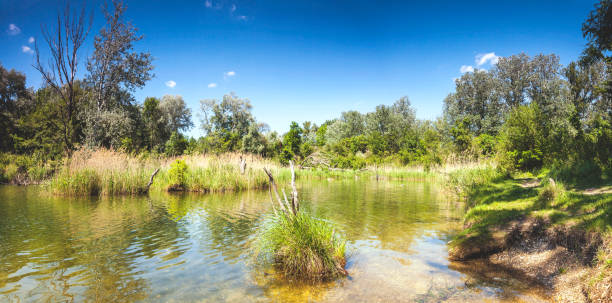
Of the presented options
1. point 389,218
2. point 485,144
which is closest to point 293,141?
point 485,144

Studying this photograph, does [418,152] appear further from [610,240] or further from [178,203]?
[610,240]

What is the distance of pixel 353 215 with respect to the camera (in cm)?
898

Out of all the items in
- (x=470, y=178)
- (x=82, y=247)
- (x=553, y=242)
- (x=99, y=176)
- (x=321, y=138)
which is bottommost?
(x=82, y=247)

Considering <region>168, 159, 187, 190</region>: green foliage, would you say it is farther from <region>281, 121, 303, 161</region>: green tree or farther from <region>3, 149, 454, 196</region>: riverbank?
<region>281, 121, 303, 161</region>: green tree

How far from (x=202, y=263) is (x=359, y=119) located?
6028 cm

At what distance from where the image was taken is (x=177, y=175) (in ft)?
47.5

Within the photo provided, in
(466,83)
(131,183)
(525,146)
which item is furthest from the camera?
(466,83)

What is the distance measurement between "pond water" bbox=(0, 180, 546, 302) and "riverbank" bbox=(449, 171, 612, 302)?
1.21 feet

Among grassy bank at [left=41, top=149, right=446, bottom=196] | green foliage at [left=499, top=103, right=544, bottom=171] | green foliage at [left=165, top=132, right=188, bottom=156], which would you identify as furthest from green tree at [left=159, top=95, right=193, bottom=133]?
green foliage at [left=499, top=103, right=544, bottom=171]

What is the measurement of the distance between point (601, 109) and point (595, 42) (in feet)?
117

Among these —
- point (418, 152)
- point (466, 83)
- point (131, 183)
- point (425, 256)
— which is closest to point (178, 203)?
point (131, 183)

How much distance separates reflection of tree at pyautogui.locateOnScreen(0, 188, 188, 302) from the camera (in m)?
3.72

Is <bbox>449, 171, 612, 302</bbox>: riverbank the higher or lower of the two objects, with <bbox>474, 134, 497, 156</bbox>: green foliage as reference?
lower

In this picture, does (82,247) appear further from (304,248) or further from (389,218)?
(389,218)
